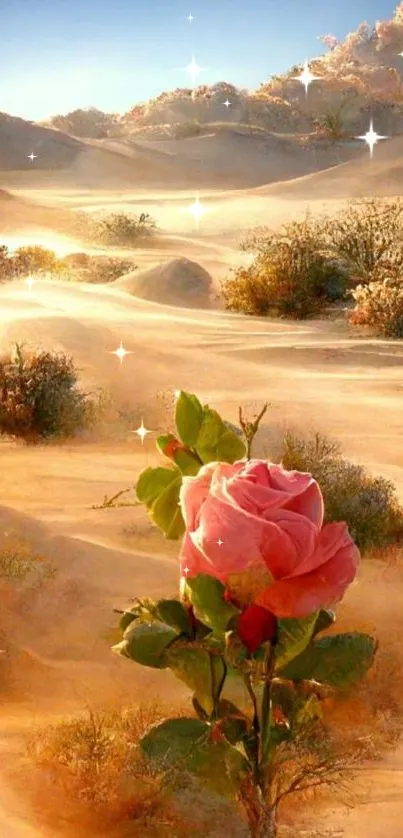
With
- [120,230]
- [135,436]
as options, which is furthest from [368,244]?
[120,230]

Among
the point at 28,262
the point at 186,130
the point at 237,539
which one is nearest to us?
the point at 237,539

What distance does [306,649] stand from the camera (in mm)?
2303

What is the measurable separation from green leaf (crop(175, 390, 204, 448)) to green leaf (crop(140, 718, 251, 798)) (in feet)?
1.84

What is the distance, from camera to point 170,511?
2324mm

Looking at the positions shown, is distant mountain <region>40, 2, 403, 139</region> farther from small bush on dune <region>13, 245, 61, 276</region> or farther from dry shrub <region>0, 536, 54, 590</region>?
dry shrub <region>0, 536, 54, 590</region>

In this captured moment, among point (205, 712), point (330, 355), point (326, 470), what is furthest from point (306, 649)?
point (330, 355)

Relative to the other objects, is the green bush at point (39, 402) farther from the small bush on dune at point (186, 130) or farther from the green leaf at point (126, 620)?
the small bush on dune at point (186, 130)

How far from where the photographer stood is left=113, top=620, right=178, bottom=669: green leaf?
2.20 metres

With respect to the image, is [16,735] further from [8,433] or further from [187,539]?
[8,433]

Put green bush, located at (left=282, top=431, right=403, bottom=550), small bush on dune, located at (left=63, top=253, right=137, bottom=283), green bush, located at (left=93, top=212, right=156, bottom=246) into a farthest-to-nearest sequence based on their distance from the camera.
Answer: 1. green bush, located at (left=93, top=212, right=156, bottom=246)
2. small bush on dune, located at (left=63, top=253, right=137, bottom=283)
3. green bush, located at (left=282, top=431, right=403, bottom=550)

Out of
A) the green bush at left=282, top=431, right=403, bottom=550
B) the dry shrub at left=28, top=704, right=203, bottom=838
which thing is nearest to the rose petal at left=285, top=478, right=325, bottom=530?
the dry shrub at left=28, top=704, right=203, bottom=838

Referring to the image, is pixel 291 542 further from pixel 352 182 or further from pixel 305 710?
pixel 352 182

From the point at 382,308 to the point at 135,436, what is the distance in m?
4.94

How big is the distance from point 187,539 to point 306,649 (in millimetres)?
424
